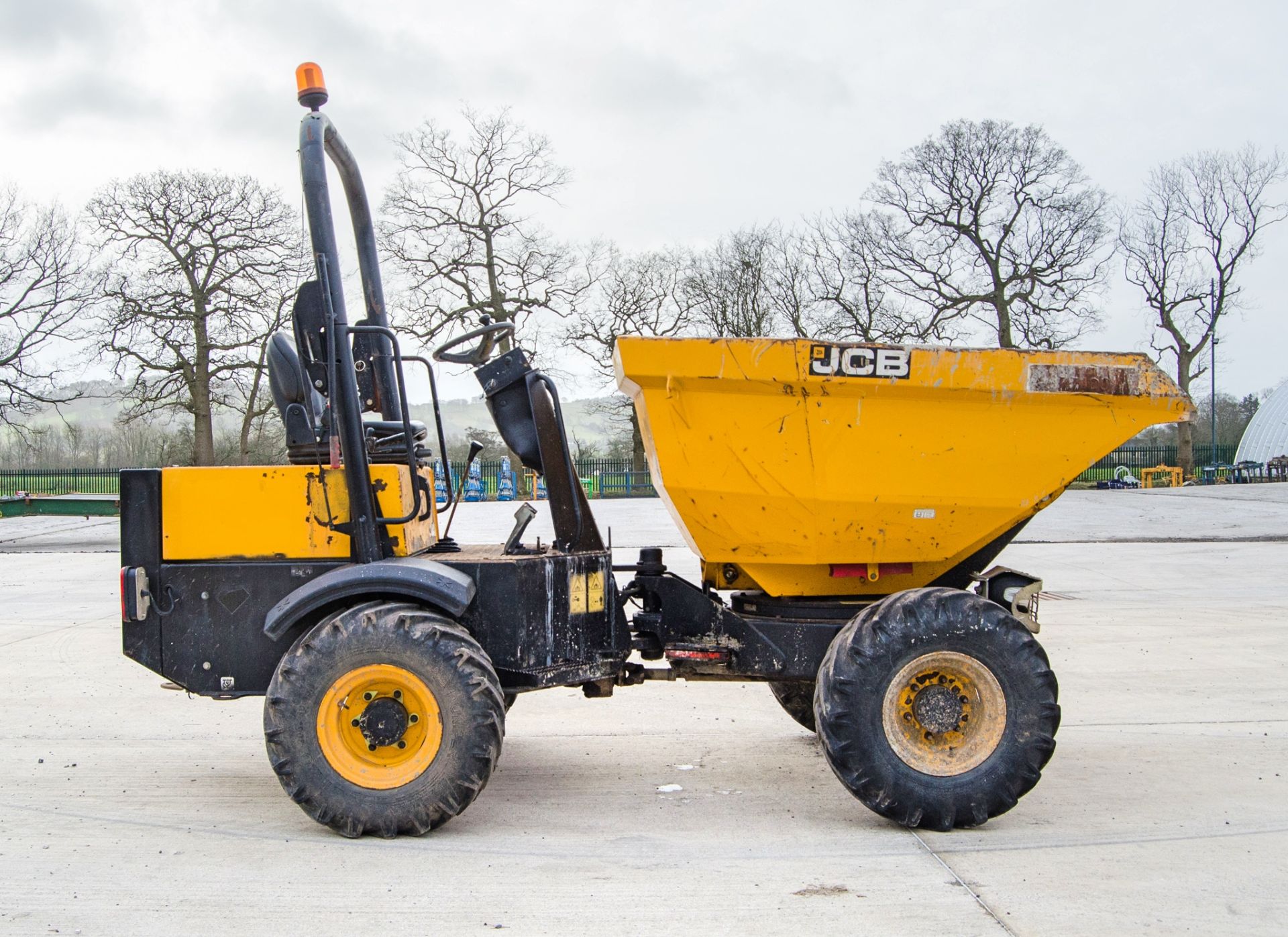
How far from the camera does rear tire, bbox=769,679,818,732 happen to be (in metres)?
5.56

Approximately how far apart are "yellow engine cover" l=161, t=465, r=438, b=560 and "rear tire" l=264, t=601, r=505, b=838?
0.45 metres

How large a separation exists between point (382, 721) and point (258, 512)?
1.03 metres

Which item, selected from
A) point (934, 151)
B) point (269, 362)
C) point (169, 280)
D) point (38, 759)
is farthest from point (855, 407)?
point (934, 151)

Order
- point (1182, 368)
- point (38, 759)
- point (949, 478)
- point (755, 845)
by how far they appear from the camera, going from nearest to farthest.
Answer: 1. point (755, 845)
2. point (949, 478)
3. point (38, 759)
4. point (1182, 368)

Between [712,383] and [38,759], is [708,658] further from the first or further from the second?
[38,759]

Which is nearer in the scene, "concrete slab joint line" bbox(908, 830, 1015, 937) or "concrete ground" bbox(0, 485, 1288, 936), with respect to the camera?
"concrete slab joint line" bbox(908, 830, 1015, 937)

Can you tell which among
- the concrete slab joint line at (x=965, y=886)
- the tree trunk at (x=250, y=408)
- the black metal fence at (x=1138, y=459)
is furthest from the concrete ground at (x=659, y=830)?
the black metal fence at (x=1138, y=459)

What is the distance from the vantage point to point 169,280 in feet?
89.9

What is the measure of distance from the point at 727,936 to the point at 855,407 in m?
2.10

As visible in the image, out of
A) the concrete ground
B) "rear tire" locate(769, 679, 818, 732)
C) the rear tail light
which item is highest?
the rear tail light

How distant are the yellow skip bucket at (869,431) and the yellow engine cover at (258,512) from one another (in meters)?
1.31

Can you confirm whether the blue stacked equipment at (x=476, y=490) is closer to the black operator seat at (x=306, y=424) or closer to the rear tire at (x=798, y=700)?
the rear tire at (x=798, y=700)

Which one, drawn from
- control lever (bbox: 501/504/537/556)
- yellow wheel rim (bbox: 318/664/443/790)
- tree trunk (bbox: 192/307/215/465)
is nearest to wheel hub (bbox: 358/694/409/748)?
yellow wheel rim (bbox: 318/664/443/790)

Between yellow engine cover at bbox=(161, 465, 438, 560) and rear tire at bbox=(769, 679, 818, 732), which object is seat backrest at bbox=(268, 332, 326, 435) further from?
rear tire at bbox=(769, 679, 818, 732)
